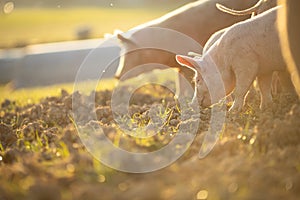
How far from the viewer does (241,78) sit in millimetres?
6043

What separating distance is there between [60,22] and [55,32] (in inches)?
192

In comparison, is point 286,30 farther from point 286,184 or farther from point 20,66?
point 20,66

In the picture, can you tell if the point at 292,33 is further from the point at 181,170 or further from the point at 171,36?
the point at 171,36

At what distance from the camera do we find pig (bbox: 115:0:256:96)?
9.03m

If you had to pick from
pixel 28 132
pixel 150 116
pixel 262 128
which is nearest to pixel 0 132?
pixel 28 132

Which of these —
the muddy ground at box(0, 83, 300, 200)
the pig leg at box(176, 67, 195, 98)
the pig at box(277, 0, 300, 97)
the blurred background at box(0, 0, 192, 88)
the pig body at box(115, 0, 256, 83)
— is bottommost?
the muddy ground at box(0, 83, 300, 200)

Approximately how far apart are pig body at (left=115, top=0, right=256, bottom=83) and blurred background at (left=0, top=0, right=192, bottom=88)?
524 centimetres

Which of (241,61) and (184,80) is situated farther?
(184,80)

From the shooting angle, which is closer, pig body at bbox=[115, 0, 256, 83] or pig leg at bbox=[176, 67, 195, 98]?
pig leg at bbox=[176, 67, 195, 98]

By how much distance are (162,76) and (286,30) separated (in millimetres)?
7806

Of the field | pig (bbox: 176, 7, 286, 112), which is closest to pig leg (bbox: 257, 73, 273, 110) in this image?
pig (bbox: 176, 7, 286, 112)

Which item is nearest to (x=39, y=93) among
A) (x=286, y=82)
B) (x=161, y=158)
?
(x=286, y=82)

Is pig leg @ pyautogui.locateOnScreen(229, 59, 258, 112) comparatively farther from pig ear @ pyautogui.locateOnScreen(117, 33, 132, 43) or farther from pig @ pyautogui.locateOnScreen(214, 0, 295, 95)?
pig ear @ pyautogui.locateOnScreen(117, 33, 132, 43)

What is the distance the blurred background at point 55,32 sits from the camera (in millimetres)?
15609
